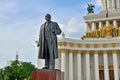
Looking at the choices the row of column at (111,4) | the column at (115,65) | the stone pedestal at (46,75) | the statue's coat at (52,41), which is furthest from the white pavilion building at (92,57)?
the stone pedestal at (46,75)

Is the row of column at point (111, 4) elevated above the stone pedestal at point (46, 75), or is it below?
above

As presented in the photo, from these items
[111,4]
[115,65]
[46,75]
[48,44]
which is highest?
[111,4]

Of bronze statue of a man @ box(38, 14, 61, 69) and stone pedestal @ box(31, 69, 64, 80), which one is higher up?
bronze statue of a man @ box(38, 14, 61, 69)

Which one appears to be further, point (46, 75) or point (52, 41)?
point (52, 41)

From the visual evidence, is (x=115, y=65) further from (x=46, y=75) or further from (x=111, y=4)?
(x=46, y=75)

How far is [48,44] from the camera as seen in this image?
35.2ft

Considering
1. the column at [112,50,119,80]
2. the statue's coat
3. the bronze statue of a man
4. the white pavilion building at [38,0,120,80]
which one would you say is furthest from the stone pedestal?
the column at [112,50,119,80]

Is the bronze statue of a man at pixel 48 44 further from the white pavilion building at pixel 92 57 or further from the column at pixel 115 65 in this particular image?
the column at pixel 115 65

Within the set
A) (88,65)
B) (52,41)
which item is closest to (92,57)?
(88,65)

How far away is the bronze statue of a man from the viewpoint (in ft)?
34.9

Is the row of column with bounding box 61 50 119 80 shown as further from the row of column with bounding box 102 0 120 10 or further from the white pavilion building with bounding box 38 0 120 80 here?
the row of column with bounding box 102 0 120 10

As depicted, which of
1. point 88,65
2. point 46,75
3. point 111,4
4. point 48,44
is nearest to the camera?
point 46,75

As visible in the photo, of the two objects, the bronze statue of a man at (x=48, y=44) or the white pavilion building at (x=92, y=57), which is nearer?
the bronze statue of a man at (x=48, y=44)

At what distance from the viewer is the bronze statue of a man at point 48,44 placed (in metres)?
10.6
